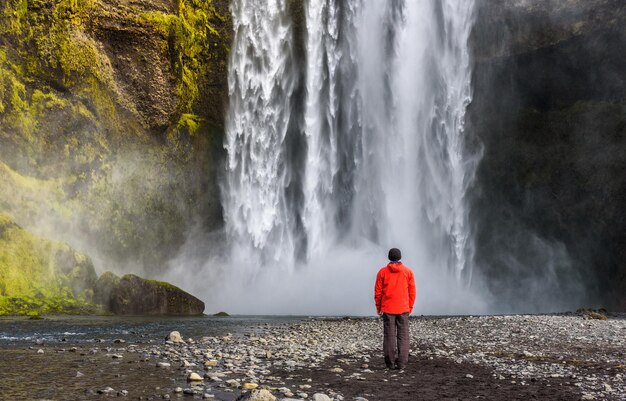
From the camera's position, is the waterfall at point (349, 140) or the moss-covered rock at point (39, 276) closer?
the moss-covered rock at point (39, 276)

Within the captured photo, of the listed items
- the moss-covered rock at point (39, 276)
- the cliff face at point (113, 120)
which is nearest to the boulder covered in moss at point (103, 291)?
the moss-covered rock at point (39, 276)

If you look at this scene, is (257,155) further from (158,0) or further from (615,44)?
(615,44)

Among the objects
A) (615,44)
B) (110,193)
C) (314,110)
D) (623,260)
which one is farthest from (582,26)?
(110,193)

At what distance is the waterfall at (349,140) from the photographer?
35.5 meters

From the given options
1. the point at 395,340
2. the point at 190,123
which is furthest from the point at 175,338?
the point at 190,123

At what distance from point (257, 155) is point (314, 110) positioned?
4905mm

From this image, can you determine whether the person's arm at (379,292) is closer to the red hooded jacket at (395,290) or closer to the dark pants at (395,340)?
the red hooded jacket at (395,290)

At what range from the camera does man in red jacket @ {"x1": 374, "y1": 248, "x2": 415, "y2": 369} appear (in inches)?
350

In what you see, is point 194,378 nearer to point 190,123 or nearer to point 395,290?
point 395,290

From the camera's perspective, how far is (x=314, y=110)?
37.5 m

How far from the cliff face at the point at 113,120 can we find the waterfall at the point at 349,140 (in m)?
2.52

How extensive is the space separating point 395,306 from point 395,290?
257mm

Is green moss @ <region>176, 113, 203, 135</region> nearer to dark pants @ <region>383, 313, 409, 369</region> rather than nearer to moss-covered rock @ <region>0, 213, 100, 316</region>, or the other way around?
moss-covered rock @ <region>0, 213, 100, 316</region>

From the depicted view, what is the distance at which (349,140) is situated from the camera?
123 ft
